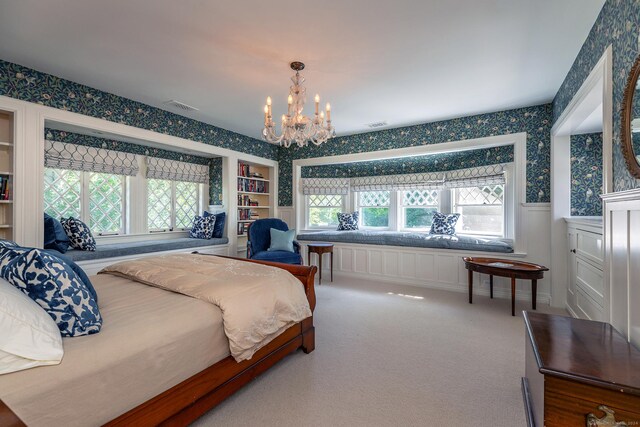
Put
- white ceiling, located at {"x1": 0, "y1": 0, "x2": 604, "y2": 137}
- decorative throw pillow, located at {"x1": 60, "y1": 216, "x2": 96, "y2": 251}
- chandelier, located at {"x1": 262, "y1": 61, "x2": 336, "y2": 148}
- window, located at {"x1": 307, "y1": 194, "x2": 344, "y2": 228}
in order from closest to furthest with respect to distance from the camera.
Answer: white ceiling, located at {"x1": 0, "y1": 0, "x2": 604, "y2": 137} < chandelier, located at {"x1": 262, "y1": 61, "x2": 336, "y2": 148} < decorative throw pillow, located at {"x1": 60, "y1": 216, "x2": 96, "y2": 251} < window, located at {"x1": 307, "y1": 194, "x2": 344, "y2": 228}

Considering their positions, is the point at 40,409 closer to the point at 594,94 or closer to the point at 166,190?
the point at 594,94

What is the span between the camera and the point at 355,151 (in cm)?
516

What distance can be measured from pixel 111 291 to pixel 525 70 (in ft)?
13.1

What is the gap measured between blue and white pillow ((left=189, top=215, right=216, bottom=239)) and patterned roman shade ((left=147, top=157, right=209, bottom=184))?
2.53 ft

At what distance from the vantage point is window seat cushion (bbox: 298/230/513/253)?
4.02 m

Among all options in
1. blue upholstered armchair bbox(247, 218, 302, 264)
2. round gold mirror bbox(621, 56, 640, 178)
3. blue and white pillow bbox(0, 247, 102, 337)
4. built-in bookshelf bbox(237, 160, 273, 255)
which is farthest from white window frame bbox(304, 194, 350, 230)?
blue and white pillow bbox(0, 247, 102, 337)

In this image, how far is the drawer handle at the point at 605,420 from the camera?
40.9 inches

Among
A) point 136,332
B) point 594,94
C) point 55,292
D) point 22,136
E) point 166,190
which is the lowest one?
point 136,332

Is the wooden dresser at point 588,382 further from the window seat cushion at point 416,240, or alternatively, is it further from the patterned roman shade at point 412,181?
the patterned roman shade at point 412,181

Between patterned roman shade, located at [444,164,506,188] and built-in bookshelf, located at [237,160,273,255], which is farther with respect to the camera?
built-in bookshelf, located at [237,160,273,255]

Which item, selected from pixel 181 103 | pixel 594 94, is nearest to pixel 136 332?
pixel 181 103

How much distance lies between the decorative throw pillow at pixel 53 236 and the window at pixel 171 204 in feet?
4.49

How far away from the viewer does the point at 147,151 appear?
14.9ft

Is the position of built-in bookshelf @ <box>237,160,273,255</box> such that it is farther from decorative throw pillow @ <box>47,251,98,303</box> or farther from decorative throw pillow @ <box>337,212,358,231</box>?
decorative throw pillow @ <box>47,251,98,303</box>
